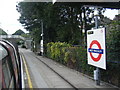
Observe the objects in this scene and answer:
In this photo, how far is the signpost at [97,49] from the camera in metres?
7.34

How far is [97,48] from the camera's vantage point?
25.5 feet

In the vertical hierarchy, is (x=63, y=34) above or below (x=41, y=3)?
below

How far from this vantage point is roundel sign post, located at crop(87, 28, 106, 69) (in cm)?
733

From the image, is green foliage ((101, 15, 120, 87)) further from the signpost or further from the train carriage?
the train carriage

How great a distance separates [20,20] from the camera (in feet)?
133

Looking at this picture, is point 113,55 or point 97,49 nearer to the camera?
point 113,55

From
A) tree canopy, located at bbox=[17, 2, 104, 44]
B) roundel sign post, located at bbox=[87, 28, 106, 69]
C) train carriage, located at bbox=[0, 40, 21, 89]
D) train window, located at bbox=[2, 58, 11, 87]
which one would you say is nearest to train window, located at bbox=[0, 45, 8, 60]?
train carriage, located at bbox=[0, 40, 21, 89]

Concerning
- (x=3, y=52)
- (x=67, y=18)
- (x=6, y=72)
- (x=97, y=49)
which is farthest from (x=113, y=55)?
(x=67, y=18)

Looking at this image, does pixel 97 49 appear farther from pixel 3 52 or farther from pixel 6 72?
pixel 6 72

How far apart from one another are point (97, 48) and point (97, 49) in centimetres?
5

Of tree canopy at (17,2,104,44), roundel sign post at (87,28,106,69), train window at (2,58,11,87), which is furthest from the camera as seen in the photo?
tree canopy at (17,2,104,44)

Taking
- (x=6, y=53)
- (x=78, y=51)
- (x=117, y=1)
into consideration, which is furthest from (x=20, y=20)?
(x=6, y=53)

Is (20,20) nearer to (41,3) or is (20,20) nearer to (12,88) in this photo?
(41,3)

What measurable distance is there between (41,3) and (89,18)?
715 cm
